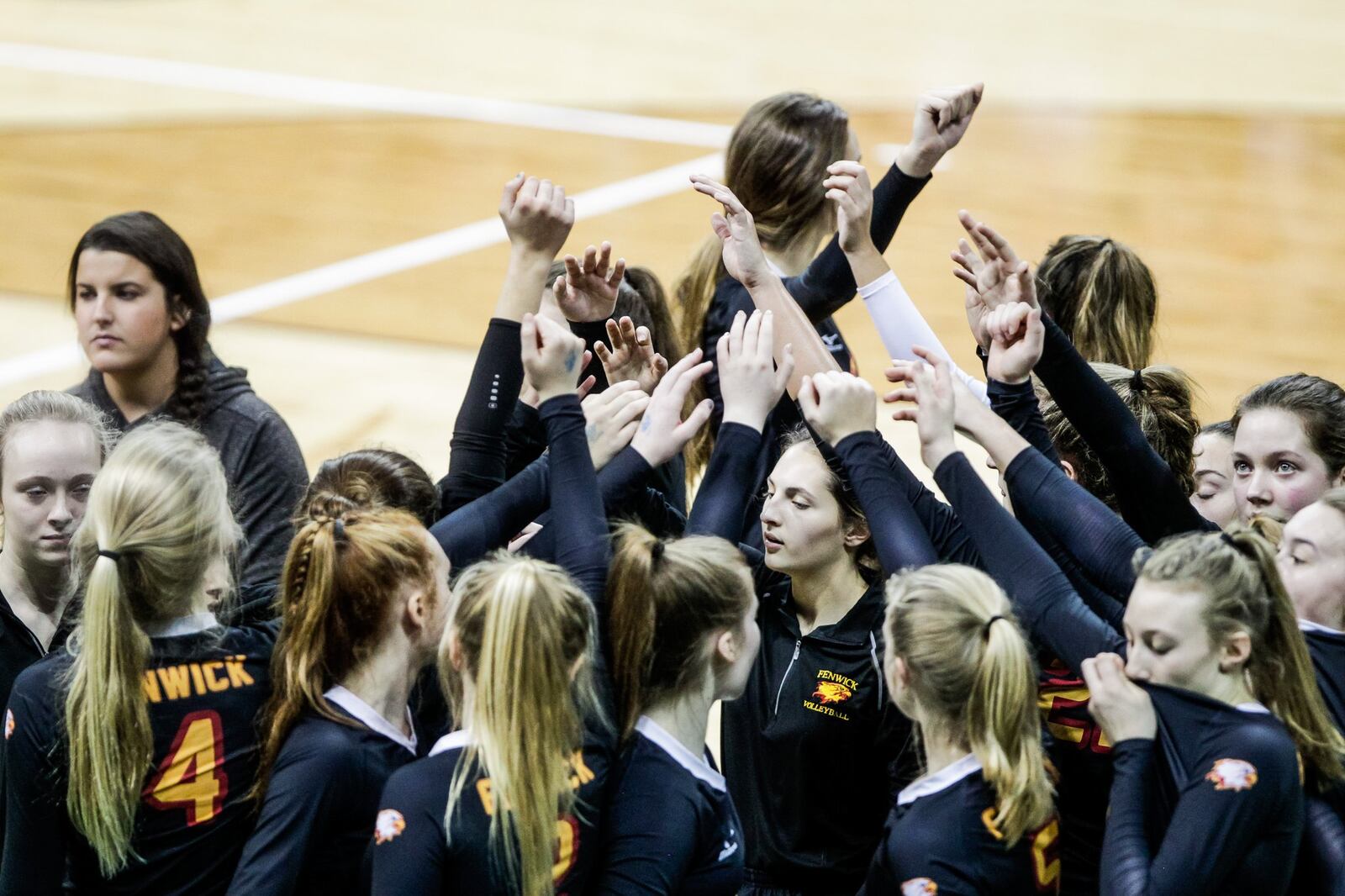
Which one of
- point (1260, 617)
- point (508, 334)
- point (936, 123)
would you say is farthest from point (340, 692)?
point (936, 123)

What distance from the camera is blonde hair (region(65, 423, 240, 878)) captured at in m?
2.76

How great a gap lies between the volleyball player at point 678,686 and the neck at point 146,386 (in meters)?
1.80

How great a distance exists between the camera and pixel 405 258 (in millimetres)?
9094

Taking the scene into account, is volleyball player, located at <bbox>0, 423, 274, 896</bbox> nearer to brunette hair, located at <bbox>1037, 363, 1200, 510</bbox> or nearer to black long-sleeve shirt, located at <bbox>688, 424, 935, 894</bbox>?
black long-sleeve shirt, located at <bbox>688, 424, 935, 894</bbox>

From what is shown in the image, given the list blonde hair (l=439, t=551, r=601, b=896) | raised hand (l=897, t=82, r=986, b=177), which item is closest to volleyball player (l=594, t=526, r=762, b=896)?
blonde hair (l=439, t=551, r=601, b=896)

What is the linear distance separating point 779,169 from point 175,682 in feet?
7.93

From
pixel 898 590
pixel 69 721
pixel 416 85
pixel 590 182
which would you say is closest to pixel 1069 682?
pixel 898 590

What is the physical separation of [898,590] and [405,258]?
21.9ft

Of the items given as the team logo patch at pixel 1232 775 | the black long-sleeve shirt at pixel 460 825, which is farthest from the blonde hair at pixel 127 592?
the team logo patch at pixel 1232 775

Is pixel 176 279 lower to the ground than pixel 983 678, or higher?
higher

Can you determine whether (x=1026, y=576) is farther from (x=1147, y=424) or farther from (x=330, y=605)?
(x=330, y=605)

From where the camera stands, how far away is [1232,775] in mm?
2613

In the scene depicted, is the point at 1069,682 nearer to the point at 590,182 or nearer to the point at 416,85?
the point at 590,182

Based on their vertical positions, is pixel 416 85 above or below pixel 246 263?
above
